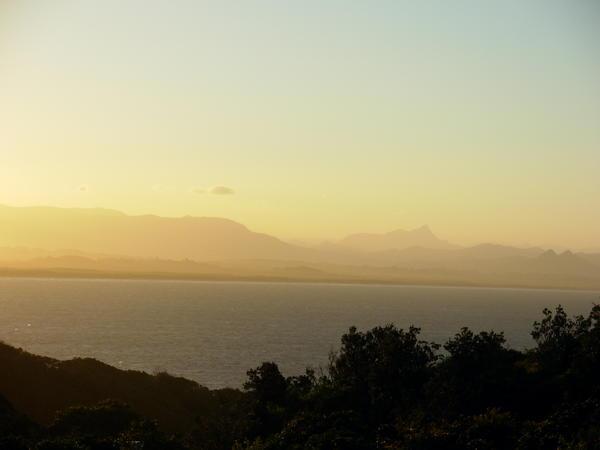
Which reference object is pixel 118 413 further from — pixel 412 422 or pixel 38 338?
pixel 38 338

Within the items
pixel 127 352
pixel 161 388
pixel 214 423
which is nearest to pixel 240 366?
pixel 127 352

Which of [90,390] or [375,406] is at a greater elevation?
[375,406]

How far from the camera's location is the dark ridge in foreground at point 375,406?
38.6 metres

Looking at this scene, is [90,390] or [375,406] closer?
[375,406]

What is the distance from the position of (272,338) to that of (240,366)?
42.7 m

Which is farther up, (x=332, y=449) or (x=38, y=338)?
(x=332, y=449)

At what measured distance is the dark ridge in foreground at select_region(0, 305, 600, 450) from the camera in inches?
1518

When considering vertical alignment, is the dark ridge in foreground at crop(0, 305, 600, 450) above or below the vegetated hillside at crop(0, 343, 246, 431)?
above

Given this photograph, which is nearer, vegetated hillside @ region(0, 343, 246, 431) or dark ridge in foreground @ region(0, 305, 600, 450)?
dark ridge in foreground @ region(0, 305, 600, 450)

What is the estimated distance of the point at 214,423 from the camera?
49.7 meters

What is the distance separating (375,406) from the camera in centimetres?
5259

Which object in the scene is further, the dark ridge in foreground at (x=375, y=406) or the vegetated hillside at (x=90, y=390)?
the vegetated hillside at (x=90, y=390)

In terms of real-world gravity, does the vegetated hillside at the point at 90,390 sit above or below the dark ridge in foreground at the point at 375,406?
below

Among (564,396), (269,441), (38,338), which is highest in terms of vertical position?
(564,396)
